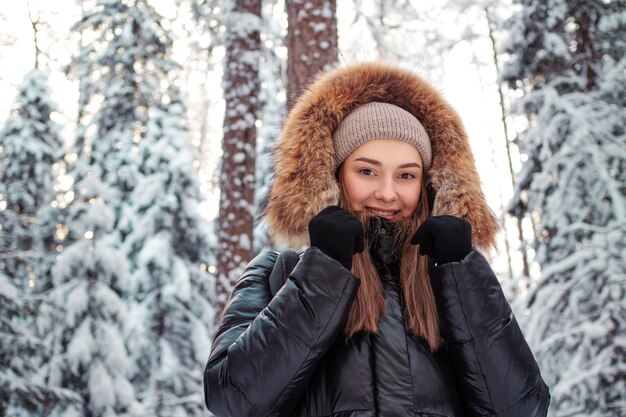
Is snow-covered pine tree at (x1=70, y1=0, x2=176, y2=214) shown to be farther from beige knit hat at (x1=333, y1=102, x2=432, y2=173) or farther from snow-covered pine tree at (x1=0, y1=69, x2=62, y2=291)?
beige knit hat at (x1=333, y1=102, x2=432, y2=173)

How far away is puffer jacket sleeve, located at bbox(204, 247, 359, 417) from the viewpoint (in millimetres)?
1928

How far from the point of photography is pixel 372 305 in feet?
7.17

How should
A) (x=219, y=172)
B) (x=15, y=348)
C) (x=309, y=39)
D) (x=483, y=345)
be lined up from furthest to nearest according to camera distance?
(x=219, y=172) → (x=15, y=348) → (x=309, y=39) → (x=483, y=345)

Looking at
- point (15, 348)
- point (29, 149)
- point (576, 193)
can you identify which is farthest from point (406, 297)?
point (29, 149)

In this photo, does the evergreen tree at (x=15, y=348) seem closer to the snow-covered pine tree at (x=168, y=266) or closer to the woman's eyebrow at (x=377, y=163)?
the woman's eyebrow at (x=377, y=163)

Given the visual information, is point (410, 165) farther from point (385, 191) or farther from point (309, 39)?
point (309, 39)

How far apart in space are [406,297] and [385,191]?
0.48m

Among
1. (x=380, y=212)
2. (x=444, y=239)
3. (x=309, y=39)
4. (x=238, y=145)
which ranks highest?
A: (x=309, y=39)

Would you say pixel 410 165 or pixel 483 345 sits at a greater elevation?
pixel 410 165

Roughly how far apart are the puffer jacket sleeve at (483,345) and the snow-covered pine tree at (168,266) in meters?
11.9

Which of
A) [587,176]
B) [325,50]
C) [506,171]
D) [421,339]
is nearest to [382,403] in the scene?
[421,339]

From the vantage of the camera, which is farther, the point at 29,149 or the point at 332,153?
the point at 29,149

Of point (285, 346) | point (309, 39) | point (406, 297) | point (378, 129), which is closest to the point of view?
point (285, 346)

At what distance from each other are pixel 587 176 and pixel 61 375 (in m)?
9.58
